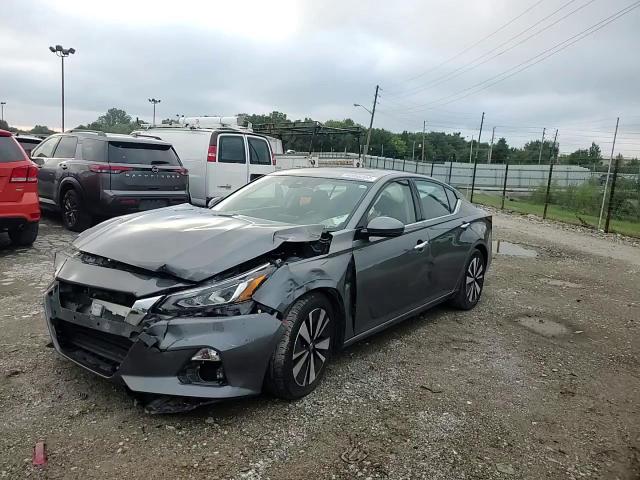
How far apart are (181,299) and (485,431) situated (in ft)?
6.48

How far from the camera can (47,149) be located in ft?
30.9

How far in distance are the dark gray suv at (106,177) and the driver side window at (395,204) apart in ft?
16.2

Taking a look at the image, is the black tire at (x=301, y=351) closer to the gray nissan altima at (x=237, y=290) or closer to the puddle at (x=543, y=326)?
the gray nissan altima at (x=237, y=290)

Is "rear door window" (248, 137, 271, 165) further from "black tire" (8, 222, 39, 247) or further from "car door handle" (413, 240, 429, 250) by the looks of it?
"car door handle" (413, 240, 429, 250)

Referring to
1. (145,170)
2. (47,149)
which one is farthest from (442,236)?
(47,149)

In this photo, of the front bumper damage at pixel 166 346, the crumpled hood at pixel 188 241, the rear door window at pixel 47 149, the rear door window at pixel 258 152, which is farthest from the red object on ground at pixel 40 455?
the rear door window at pixel 258 152

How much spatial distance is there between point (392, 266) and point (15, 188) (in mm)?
4988

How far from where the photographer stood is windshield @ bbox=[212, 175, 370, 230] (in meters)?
4.10

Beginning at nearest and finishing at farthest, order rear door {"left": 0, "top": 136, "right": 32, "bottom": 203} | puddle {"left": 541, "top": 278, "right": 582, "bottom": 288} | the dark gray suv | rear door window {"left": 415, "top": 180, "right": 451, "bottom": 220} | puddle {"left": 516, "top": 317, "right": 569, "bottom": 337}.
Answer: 1. rear door window {"left": 415, "top": 180, "right": 451, "bottom": 220}
2. puddle {"left": 516, "top": 317, "right": 569, "bottom": 337}
3. rear door {"left": 0, "top": 136, "right": 32, "bottom": 203}
4. puddle {"left": 541, "top": 278, "right": 582, "bottom": 288}
5. the dark gray suv

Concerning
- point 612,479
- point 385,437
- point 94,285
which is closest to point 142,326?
point 94,285

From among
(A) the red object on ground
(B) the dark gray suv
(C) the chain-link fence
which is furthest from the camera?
(C) the chain-link fence

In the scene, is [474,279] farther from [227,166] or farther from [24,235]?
[227,166]

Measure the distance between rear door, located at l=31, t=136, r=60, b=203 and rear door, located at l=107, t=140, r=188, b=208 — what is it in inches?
52.8

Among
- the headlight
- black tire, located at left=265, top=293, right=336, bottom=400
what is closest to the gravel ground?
black tire, located at left=265, top=293, right=336, bottom=400
